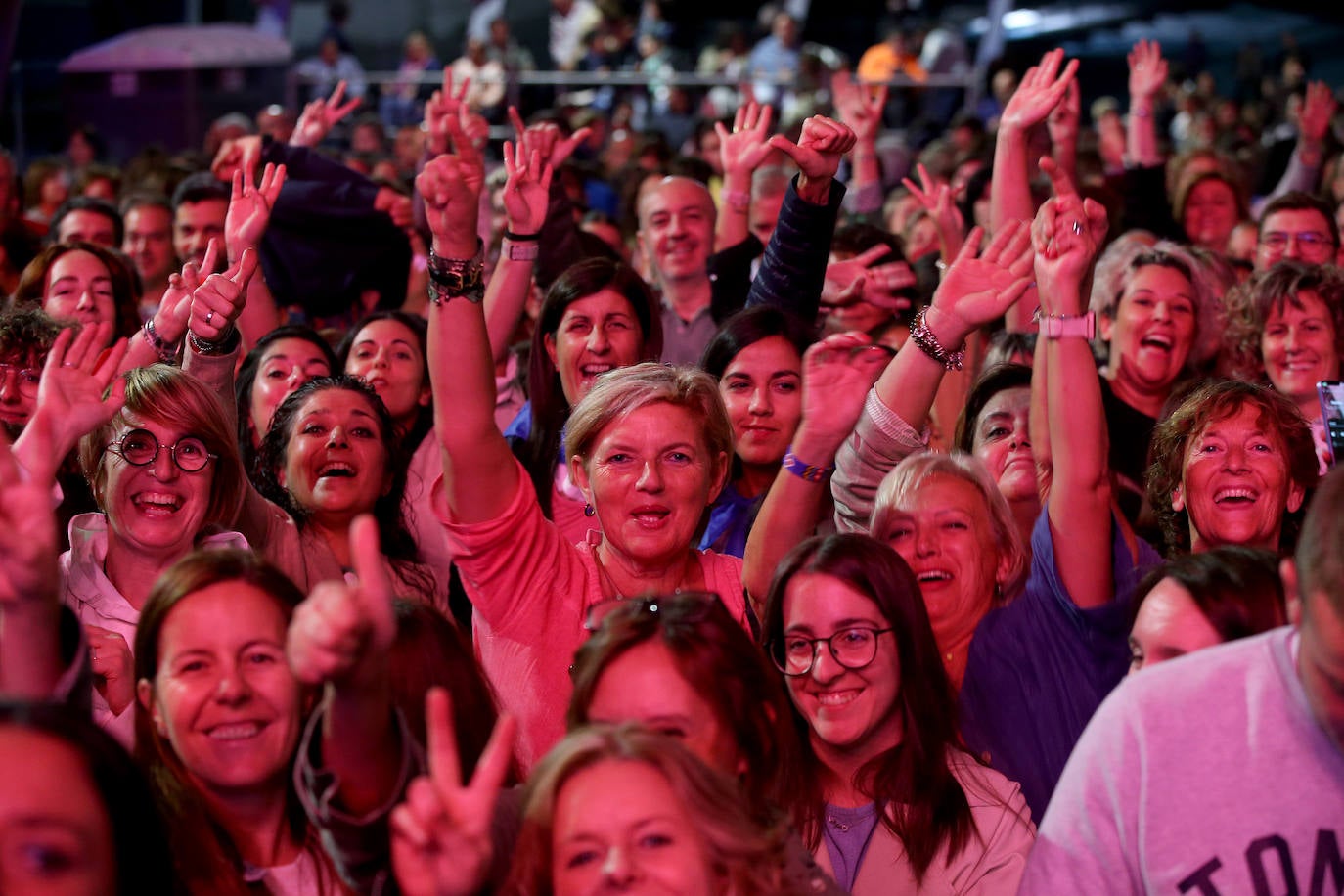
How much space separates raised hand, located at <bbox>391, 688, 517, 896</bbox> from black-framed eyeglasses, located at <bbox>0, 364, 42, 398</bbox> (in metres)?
2.19

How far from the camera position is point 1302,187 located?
7.16 meters

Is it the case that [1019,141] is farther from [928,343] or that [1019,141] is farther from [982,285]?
[928,343]

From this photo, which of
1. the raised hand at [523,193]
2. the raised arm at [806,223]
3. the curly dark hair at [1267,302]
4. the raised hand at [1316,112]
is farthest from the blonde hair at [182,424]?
the raised hand at [1316,112]

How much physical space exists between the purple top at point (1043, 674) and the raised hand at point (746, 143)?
2.19m

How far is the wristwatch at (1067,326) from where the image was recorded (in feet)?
9.55

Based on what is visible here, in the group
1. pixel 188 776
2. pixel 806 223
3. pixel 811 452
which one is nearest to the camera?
pixel 188 776

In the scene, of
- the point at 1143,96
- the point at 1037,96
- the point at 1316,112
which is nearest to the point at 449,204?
the point at 1037,96

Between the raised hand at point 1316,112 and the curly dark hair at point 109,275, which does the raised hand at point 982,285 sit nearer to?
the curly dark hair at point 109,275

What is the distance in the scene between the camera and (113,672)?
2.92 metres

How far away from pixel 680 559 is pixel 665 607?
2.01 ft

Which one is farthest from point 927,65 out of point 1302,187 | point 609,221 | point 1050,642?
point 1050,642

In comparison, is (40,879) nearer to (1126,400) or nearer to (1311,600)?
(1311,600)

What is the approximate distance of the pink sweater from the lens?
283 centimetres

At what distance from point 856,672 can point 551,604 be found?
0.57 m
